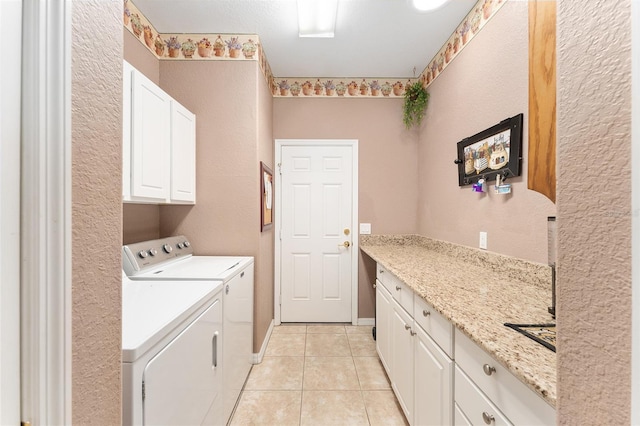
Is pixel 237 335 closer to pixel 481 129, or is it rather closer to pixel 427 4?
pixel 481 129

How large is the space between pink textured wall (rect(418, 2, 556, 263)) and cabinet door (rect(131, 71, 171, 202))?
87.2 inches

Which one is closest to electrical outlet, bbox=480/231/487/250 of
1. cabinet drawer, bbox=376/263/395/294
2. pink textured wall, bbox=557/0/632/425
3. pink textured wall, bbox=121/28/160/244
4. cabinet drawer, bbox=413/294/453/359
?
cabinet drawer, bbox=376/263/395/294

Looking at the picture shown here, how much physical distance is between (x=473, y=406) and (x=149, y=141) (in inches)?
82.3

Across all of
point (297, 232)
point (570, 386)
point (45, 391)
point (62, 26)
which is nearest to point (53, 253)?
point (45, 391)

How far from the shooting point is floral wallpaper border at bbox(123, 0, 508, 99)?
1984 millimetres

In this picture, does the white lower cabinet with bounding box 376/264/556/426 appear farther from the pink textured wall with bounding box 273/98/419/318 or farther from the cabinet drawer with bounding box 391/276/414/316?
the pink textured wall with bounding box 273/98/419/318

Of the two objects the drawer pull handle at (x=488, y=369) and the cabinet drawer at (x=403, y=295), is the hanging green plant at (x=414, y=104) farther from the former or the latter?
the drawer pull handle at (x=488, y=369)

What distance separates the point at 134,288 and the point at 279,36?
2.22 m

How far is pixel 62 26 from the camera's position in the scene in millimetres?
485

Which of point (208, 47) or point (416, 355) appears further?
point (208, 47)

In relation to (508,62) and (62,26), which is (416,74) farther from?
(62,26)

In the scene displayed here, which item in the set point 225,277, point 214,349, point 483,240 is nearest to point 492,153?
point 483,240

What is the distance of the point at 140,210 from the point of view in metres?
2.07

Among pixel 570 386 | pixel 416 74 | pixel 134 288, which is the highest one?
pixel 416 74
